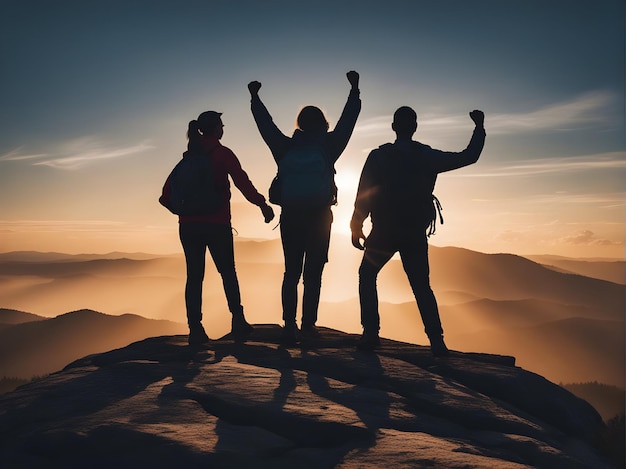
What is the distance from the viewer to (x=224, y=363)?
22.4ft

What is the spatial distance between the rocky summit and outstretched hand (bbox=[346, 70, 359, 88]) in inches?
143

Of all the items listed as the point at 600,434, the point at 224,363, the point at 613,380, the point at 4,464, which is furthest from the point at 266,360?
the point at 613,380

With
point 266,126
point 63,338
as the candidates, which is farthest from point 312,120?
point 63,338

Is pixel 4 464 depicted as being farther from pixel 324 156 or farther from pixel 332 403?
pixel 324 156

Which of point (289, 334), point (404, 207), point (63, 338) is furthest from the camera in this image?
point (63, 338)

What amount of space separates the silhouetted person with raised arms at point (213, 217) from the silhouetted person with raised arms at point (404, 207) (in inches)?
55.5

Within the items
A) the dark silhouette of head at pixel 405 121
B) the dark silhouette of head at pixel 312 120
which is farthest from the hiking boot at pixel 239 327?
the dark silhouette of head at pixel 405 121

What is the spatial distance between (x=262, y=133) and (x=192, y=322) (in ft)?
9.38

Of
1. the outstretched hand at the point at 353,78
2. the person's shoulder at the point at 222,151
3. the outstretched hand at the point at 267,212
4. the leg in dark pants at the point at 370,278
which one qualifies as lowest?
the leg in dark pants at the point at 370,278

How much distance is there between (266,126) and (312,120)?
683mm

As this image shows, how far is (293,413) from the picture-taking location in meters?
5.14

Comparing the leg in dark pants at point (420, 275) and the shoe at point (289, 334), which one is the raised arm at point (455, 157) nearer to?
the leg in dark pants at point (420, 275)

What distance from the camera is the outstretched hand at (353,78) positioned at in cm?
828

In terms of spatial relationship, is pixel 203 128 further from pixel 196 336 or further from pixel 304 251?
pixel 196 336
